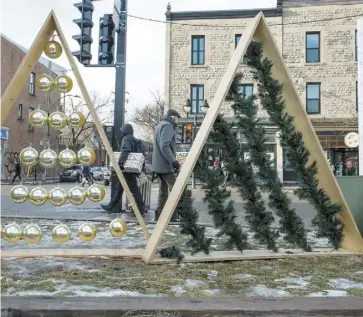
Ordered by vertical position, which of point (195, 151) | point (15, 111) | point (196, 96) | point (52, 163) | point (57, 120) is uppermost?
point (196, 96)

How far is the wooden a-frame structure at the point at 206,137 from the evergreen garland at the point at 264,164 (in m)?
0.19

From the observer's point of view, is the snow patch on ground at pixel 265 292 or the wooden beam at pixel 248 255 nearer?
the snow patch on ground at pixel 265 292

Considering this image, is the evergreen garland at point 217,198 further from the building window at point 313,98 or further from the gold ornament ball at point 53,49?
the building window at point 313,98

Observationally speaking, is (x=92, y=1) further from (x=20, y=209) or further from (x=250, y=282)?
(x=250, y=282)

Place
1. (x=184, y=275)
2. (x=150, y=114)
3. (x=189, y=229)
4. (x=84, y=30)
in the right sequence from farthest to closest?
1. (x=150, y=114)
2. (x=84, y=30)
3. (x=189, y=229)
4. (x=184, y=275)

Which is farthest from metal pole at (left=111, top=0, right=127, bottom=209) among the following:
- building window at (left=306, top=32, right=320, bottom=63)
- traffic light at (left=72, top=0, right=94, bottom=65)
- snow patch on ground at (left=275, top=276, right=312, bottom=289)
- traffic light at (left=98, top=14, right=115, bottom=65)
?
building window at (left=306, top=32, right=320, bottom=63)

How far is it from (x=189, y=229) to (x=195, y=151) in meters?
0.81

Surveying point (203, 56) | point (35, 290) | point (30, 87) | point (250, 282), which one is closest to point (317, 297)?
point (250, 282)

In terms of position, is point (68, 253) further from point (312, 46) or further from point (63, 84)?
point (312, 46)

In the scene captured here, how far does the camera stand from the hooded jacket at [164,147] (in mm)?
6840

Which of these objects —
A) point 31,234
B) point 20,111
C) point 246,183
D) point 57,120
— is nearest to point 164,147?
point 246,183

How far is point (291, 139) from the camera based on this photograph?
473 cm

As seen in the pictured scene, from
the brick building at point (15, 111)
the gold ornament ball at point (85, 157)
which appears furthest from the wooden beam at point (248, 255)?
the brick building at point (15, 111)

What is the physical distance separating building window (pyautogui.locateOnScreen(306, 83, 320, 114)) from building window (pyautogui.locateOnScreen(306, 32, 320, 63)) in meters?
1.63
